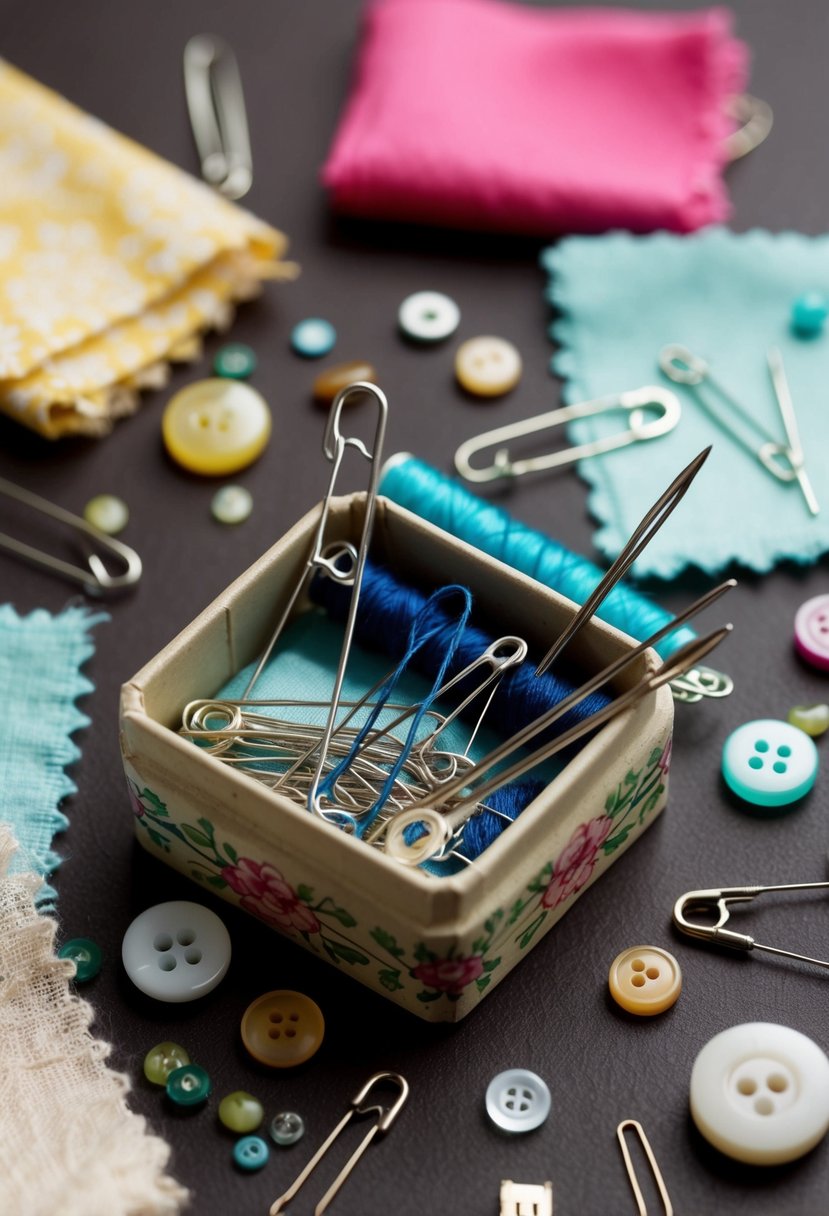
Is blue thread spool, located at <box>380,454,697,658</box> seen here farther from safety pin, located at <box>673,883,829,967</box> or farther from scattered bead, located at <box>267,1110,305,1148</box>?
scattered bead, located at <box>267,1110,305,1148</box>

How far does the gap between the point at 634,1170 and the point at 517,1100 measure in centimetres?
12

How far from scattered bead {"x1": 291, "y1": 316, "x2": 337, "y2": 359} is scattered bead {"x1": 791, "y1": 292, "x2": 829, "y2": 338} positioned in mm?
581

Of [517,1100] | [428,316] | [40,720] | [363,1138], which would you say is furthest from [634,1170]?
[428,316]

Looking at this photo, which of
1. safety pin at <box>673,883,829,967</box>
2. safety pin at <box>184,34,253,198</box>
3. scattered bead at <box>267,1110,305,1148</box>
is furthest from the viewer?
safety pin at <box>184,34,253,198</box>

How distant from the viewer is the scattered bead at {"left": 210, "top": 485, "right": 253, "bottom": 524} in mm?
1878

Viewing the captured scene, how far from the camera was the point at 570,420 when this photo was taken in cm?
196

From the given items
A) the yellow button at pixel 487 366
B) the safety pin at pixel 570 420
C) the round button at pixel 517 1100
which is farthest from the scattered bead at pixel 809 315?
the round button at pixel 517 1100

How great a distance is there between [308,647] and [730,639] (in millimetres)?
472

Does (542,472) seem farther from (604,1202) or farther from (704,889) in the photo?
(604,1202)

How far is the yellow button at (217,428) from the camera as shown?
1903mm

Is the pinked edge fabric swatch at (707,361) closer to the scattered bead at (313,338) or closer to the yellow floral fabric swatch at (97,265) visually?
the scattered bead at (313,338)

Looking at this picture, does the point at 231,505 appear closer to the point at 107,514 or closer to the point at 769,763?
the point at 107,514

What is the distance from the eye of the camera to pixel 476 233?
215 centimetres

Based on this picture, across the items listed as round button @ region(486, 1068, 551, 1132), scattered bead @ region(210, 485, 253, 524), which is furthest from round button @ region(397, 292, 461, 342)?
round button @ region(486, 1068, 551, 1132)
